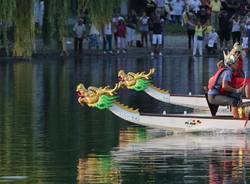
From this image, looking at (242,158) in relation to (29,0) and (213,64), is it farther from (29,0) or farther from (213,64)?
(213,64)

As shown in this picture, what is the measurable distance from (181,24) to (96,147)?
43247mm

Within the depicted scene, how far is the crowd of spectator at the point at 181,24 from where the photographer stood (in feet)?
176

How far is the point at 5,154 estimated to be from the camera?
19062 mm

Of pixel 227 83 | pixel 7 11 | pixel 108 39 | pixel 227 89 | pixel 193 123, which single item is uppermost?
pixel 7 11

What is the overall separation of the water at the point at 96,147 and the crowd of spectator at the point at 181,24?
19.6 metres

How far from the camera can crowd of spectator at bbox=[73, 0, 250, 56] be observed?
53.6 m

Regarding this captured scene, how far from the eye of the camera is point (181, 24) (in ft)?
206

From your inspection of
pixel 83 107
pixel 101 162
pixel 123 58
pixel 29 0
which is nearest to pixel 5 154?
pixel 101 162

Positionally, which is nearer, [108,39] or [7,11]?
[7,11]

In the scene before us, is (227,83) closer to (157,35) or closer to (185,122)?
(185,122)

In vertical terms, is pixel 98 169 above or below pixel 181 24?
below

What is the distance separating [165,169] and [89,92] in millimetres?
4436

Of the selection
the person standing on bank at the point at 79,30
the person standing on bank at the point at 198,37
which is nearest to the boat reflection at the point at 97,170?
the person standing on bank at the point at 79,30

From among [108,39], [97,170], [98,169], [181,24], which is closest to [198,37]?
[108,39]
